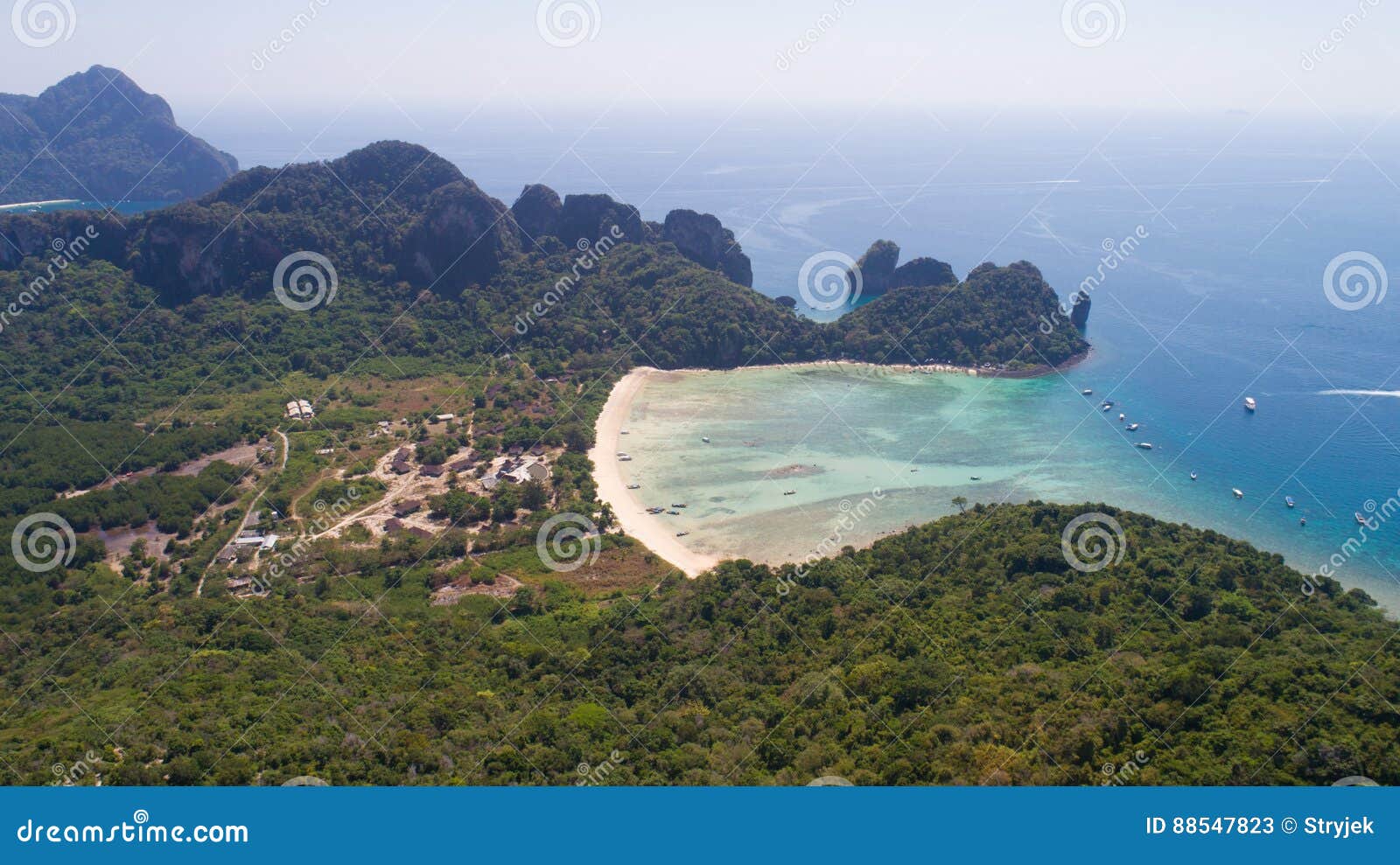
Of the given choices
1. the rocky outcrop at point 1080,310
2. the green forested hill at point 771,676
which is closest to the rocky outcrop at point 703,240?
the rocky outcrop at point 1080,310

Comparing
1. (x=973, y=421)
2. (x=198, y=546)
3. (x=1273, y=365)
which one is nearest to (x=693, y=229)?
(x=973, y=421)

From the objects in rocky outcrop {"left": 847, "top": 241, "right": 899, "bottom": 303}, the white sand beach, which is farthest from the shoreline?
rocky outcrop {"left": 847, "top": 241, "right": 899, "bottom": 303}

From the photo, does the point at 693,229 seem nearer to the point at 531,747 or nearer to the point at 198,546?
the point at 198,546

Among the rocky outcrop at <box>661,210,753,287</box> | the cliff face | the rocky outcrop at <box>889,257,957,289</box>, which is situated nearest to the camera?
the rocky outcrop at <box>889,257,957,289</box>

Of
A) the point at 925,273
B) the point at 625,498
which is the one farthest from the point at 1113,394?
the point at 625,498

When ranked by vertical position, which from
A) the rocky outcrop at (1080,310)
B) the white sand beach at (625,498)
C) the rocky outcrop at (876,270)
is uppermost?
the rocky outcrop at (876,270)

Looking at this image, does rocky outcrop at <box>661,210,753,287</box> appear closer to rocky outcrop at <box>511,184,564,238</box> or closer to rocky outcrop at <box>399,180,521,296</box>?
rocky outcrop at <box>511,184,564,238</box>

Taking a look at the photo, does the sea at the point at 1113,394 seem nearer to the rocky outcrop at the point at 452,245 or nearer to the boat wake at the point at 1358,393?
the boat wake at the point at 1358,393
